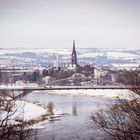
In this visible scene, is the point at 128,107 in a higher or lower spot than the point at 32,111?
higher

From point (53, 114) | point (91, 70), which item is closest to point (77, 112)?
point (53, 114)

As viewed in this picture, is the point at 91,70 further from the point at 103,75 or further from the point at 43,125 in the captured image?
the point at 43,125

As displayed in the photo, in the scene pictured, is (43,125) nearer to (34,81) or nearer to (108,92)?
(108,92)

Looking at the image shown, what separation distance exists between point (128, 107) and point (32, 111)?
1303cm

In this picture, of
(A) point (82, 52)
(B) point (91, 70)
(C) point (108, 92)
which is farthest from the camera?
(A) point (82, 52)

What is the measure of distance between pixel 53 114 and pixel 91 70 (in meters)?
37.2

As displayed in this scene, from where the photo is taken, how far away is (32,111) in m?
17.5

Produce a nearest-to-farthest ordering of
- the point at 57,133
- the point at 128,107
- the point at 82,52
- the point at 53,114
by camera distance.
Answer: the point at 128,107, the point at 57,133, the point at 53,114, the point at 82,52

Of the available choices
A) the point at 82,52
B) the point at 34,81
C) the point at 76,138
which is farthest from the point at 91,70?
the point at 82,52

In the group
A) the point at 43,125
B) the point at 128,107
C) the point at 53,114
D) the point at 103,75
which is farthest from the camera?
the point at 103,75

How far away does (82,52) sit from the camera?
123 metres

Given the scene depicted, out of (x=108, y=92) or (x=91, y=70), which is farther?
(x=91, y=70)

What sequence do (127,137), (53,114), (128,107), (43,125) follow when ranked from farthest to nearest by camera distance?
(53,114)
(43,125)
(128,107)
(127,137)

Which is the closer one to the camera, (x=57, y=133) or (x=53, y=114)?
(x=57, y=133)
